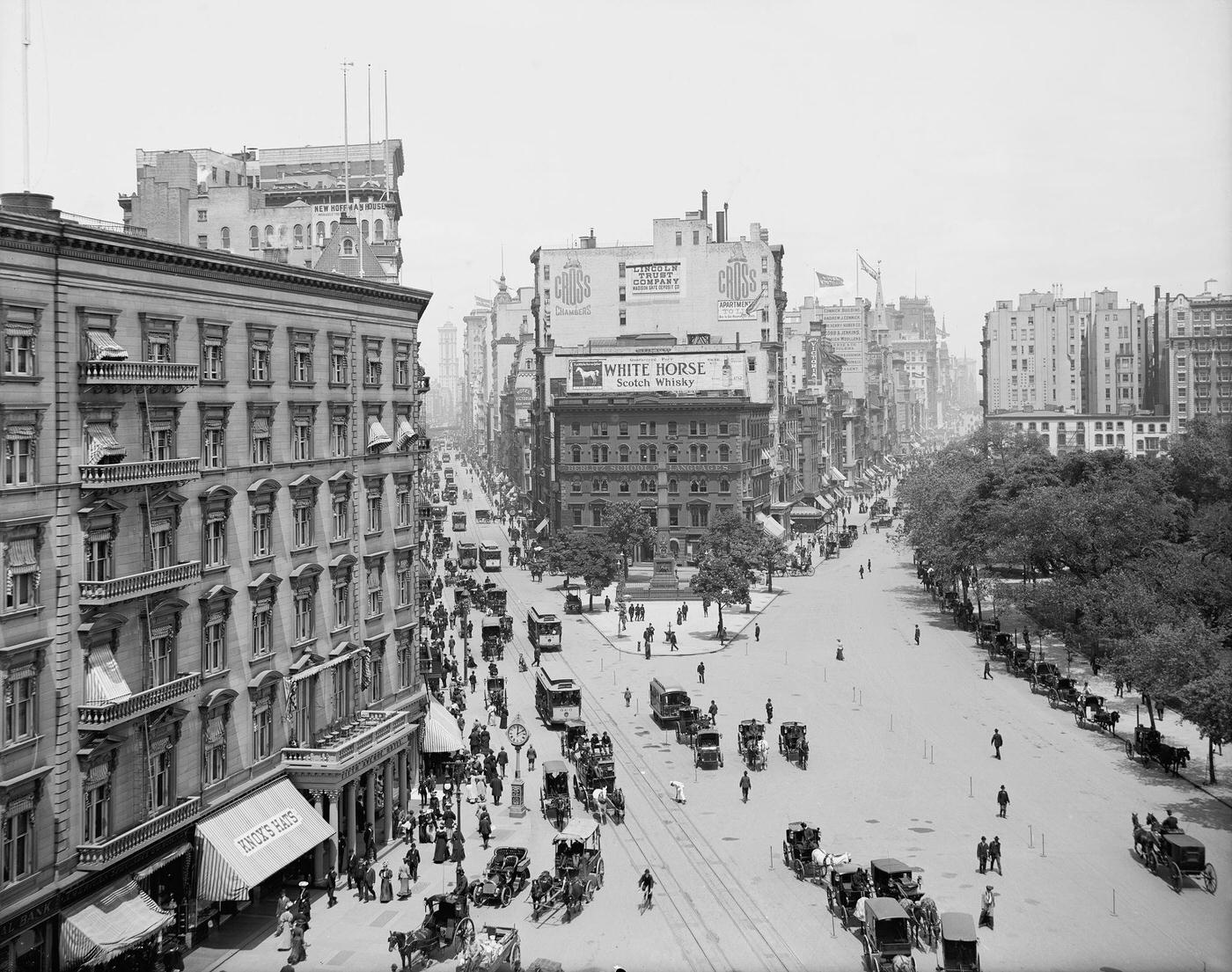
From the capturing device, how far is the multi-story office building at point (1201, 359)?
187375 mm

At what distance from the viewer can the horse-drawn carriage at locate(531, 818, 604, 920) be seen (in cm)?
3444

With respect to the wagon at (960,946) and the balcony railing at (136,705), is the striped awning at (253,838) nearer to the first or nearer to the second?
the balcony railing at (136,705)

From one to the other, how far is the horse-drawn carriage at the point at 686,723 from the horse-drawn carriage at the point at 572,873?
14.0 metres

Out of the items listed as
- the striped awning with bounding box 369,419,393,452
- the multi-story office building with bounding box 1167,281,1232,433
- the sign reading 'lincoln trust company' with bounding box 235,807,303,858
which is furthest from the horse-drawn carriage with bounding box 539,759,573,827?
the multi-story office building with bounding box 1167,281,1232,433

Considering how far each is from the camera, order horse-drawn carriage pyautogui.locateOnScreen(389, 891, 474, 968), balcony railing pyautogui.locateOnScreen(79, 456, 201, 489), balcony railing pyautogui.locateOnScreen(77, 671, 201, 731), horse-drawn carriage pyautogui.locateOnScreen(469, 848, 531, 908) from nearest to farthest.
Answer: balcony railing pyautogui.locateOnScreen(77, 671, 201, 731) < balcony railing pyautogui.locateOnScreen(79, 456, 201, 489) < horse-drawn carriage pyautogui.locateOnScreen(389, 891, 474, 968) < horse-drawn carriage pyautogui.locateOnScreen(469, 848, 531, 908)

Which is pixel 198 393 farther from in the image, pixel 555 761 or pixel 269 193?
pixel 269 193

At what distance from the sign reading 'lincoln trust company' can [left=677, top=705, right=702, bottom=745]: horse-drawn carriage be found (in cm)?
2116

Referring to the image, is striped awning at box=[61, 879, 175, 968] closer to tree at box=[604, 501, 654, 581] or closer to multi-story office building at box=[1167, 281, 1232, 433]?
tree at box=[604, 501, 654, 581]

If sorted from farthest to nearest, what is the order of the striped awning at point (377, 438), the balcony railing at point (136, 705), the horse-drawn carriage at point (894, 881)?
the striped awning at point (377, 438) → the horse-drawn carriage at point (894, 881) → the balcony railing at point (136, 705)

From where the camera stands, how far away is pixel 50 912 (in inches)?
1083

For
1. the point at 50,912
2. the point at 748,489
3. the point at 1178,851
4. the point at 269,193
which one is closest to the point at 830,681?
the point at 1178,851

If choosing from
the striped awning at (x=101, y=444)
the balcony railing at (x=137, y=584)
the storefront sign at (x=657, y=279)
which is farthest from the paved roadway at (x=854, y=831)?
the storefront sign at (x=657, y=279)

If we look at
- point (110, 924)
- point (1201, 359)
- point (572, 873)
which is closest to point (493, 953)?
point (572, 873)

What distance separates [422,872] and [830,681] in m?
31.8
